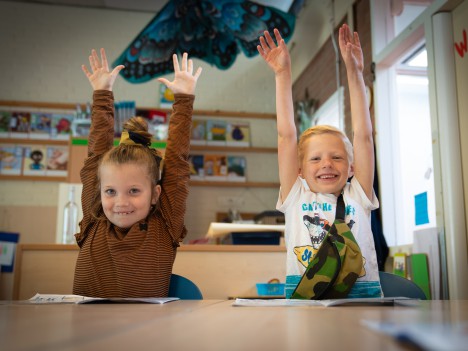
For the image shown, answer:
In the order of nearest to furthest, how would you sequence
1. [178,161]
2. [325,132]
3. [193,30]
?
1. [325,132]
2. [178,161]
3. [193,30]

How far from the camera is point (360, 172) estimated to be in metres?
1.49

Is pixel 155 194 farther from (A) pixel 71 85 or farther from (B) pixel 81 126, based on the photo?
(A) pixel 71 85

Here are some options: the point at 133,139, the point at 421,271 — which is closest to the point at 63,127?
the point at 421,271

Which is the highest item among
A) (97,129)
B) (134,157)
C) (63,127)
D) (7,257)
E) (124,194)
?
(63,127)

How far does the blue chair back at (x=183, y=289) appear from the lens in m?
1.39

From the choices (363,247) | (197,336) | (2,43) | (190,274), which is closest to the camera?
(197,336)

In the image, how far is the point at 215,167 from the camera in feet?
19.2

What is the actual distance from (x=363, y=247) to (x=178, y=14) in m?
3.03

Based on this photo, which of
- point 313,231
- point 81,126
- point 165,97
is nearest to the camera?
point 313,231

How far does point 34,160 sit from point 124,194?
14.8ft

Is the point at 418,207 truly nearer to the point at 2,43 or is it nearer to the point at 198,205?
the point at 198,205

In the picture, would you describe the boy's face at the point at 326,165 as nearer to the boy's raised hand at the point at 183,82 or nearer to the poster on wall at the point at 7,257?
the boy's raised hand at the point at 183,82

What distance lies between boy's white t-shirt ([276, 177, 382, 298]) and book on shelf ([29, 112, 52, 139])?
4743 mm

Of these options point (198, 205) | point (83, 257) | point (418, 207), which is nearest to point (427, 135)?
point (418, 207)
